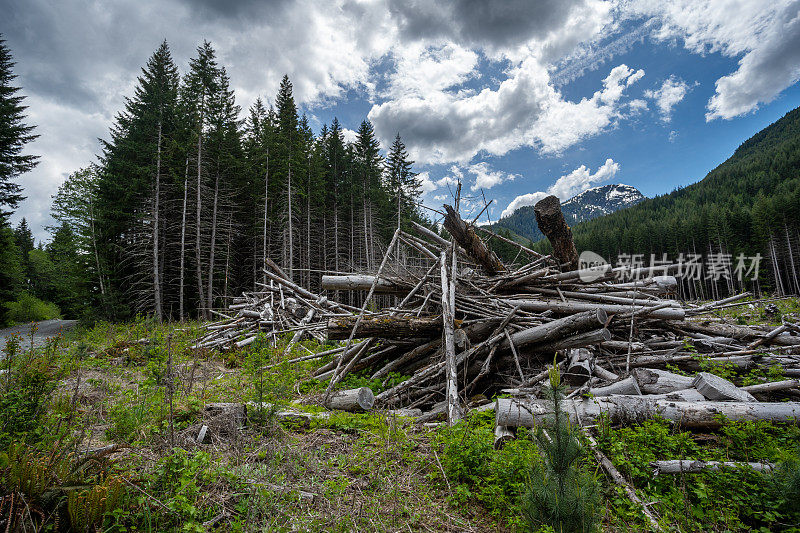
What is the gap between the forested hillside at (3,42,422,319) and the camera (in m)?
20.6

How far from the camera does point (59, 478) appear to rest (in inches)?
→ 94.1

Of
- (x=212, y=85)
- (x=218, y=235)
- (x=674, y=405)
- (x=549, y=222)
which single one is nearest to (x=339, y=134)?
(x=212, y=85)

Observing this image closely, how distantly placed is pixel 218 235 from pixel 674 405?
2617 cm

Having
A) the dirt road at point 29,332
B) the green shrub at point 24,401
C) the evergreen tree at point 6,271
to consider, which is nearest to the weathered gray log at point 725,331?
the green shrub at point 24,401

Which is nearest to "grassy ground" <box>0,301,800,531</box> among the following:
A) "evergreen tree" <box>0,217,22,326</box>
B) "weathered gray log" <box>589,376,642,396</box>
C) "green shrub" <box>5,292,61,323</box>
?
"weathered gray log" <box>589,376,642,396</box>

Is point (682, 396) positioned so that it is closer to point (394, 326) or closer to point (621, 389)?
point (621, 389)

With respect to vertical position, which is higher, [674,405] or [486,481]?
[674,405]

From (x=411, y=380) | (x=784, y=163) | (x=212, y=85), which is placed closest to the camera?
(x=411, y=380)

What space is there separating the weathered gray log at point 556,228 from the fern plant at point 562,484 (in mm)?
5298

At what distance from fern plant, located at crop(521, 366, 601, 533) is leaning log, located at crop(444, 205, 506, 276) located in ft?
15.8

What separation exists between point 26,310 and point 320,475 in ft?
109

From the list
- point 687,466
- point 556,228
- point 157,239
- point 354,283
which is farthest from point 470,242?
point 157,239

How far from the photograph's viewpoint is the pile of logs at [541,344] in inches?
157

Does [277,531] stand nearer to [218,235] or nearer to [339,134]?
[218,235]
